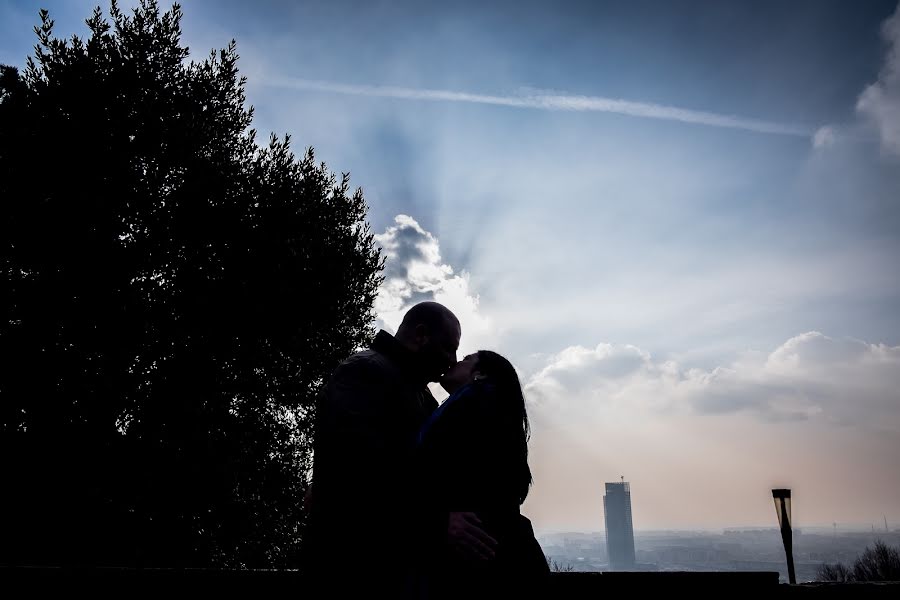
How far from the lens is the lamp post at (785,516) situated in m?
12.8

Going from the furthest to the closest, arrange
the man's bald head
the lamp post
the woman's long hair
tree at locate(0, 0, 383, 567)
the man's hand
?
the lamp post, tree at locate(0, 0, 383, 567), the man's bald head, the woman's long hair, the man's hand

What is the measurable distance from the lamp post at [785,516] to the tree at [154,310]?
12041 millimetres

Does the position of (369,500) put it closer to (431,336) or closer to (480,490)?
(480,490)

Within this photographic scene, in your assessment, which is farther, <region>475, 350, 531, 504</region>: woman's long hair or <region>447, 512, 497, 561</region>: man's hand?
<region>475, 350, 531, 504</region>: woman's long hair

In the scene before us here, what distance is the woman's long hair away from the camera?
2447 mm

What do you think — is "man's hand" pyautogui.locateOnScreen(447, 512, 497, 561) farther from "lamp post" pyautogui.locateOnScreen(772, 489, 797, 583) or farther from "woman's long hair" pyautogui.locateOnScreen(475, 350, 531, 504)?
"lamp post" pyautogui.locateOnScreen(772, 489, 797, 583)

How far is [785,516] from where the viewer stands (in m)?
13.1

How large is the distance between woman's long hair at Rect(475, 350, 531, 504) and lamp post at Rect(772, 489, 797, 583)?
13.7m

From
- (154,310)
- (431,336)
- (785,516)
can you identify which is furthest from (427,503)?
(785,516)

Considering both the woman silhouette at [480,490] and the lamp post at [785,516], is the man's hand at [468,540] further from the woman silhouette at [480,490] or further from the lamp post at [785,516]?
the lamp post at [785,516]

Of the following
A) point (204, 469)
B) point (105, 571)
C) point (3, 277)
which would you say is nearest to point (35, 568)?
point (105, 571)

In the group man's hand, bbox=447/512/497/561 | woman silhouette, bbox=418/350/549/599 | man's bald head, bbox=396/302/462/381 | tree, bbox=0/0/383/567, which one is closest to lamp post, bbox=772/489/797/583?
tree, bbox=0/0/383/567

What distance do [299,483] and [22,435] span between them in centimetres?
537

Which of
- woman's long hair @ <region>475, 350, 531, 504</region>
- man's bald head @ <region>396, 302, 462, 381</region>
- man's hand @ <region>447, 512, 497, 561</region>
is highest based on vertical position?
man's bald head @ <region>396, 302, 462, 381</region>
